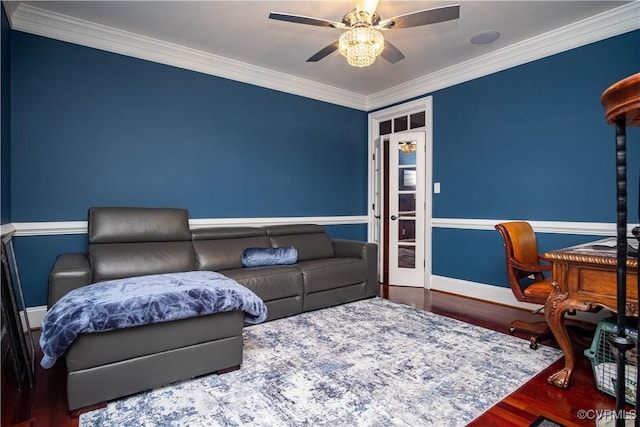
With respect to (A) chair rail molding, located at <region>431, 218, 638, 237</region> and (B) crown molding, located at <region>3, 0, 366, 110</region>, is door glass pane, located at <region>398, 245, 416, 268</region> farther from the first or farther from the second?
(B) crown molding, located at <region>3, 0, 366, 110</region>

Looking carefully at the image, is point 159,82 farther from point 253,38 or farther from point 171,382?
point 171,382

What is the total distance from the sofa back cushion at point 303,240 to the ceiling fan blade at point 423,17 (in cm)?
234

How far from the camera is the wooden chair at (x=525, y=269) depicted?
2412 mm

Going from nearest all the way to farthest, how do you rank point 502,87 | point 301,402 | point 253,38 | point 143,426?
1. point 143,426
2. point 301,402
3. point 253,38
4. point 502,87

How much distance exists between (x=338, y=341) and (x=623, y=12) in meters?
3.53

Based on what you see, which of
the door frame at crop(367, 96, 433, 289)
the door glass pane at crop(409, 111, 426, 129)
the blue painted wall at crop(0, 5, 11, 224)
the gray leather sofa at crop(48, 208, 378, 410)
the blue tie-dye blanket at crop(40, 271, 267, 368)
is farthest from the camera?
the door glass pane at crop(409, 111, 426, 129)

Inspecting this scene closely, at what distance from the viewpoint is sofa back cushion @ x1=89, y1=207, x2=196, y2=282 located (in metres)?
2.73

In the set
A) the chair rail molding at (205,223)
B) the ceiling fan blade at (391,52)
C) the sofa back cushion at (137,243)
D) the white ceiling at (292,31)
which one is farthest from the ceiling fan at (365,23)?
the chair rail molding at (205,223)

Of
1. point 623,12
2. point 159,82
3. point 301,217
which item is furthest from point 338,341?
point 623,12

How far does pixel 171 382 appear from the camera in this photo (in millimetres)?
1888

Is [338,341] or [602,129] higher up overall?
[602,129]

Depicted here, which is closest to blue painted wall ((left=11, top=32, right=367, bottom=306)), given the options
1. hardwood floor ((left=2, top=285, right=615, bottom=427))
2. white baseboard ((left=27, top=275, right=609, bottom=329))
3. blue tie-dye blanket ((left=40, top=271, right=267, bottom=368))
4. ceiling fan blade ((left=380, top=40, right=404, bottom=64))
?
white baseboard ((left=27, top=275, right=609, bottom=329))

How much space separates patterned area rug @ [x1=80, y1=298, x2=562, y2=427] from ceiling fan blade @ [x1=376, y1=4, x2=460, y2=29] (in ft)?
7.33

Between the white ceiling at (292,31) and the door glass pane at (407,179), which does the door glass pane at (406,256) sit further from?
the white ceiling at (292,31)
